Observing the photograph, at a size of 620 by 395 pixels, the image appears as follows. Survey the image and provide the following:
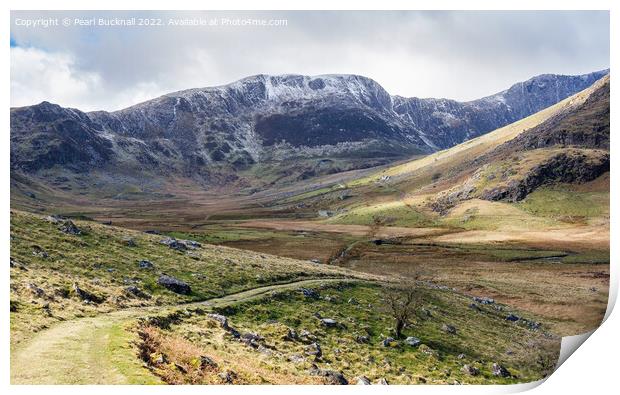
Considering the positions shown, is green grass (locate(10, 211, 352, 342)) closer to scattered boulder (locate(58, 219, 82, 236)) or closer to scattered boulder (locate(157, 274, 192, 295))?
scattered boulder (locate(157, 274, 192, 295))

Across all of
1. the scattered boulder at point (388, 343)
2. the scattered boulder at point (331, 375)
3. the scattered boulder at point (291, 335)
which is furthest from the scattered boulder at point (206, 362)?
the scattered boulder at point (388, 343)

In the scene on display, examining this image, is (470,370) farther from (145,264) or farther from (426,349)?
(145,264)

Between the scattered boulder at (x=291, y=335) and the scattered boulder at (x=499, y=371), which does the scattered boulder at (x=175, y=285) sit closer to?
the scattered boulder at (x=291, y=335)

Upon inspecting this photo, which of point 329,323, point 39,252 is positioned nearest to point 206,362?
point 329,323

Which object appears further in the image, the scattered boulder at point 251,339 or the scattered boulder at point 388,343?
the scattered boulder at point 388,343

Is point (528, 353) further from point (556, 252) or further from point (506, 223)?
point (506, 223)

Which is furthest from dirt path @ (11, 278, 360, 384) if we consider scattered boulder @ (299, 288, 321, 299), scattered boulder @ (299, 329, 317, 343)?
scattered boulder @ (299, 288, 321, 299)
